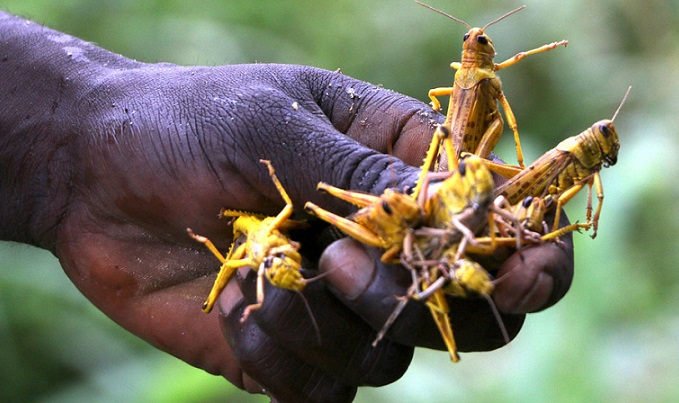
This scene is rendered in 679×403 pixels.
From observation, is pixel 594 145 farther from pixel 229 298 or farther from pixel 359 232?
pixel 229 298

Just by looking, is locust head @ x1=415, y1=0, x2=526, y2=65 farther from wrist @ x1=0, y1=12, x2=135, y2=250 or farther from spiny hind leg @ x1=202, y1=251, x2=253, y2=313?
wrist @ x1=0, y1=12, x2=135, y2=250

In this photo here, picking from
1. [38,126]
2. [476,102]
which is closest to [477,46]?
[476,102]

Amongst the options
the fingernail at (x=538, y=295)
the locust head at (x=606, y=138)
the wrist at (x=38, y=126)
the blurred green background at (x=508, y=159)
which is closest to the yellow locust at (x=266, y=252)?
the fingernail at (x=538, y=295)

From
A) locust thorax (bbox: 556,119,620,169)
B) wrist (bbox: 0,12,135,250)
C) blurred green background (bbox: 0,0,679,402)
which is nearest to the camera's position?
locust thorax (bbox: 556,119,620,169)

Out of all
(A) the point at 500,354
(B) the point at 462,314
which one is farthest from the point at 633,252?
(B) the point at 462,314

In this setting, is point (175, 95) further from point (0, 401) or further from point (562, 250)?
point (0, 401)

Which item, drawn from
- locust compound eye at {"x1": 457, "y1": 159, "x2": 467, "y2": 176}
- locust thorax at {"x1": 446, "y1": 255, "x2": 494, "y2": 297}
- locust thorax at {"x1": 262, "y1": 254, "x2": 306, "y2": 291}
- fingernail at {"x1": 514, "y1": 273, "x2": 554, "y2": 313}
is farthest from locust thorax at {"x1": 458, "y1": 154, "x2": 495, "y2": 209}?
locust thorax at {"x1": 262, "y1": 254, "x2": 306, "y2": 291}
